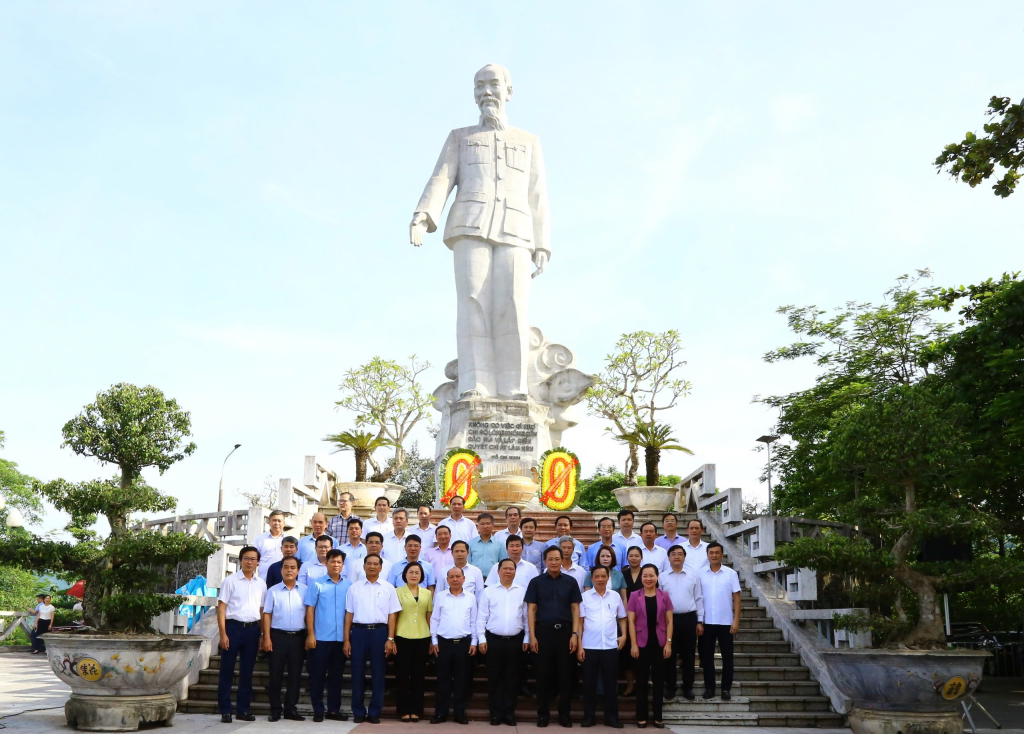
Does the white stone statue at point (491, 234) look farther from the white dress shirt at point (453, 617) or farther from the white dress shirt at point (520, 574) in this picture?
the white dress shirt at point (453, 617)

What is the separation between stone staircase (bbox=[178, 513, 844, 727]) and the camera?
7020mm

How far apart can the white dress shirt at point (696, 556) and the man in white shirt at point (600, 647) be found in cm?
102

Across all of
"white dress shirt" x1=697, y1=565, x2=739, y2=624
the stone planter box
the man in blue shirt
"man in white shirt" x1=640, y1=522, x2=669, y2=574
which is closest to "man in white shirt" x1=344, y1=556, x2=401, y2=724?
the man in blue shirt

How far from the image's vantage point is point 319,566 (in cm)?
732

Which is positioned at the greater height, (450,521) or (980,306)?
(980,306)

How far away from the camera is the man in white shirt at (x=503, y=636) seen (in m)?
6.75

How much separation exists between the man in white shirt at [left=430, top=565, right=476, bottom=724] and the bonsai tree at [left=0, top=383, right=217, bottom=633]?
2064mm

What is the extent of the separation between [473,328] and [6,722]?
376 inches

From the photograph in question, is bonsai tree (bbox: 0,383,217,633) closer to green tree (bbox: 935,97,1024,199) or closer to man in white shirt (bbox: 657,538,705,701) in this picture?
man in white shirt (bbox: 657,538,705,701)

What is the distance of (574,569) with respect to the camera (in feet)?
23.8

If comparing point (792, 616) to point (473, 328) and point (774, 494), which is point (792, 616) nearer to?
point (473, 328)

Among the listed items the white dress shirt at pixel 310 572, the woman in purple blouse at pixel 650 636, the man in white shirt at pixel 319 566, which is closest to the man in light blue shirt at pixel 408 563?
the white dress shirt at pixel 310 572

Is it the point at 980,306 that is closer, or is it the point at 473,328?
the point at 980,306

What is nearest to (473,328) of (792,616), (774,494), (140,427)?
(140,427)
